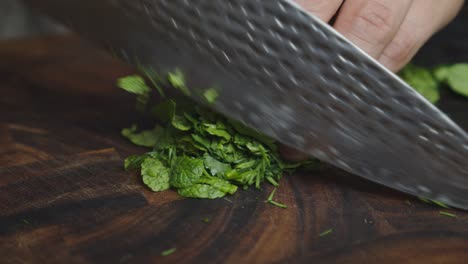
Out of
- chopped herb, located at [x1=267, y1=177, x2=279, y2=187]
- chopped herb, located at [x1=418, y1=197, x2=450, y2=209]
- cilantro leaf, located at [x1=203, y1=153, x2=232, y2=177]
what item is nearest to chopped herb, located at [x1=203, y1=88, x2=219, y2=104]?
cilantro leaf, located at [x1=203, y1=153, x2=232, y2=177]

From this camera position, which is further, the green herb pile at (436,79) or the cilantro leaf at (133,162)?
the green herb pile at (436,79)

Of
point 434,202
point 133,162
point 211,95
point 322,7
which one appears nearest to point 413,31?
point 322,7

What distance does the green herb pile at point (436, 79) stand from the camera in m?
1.84

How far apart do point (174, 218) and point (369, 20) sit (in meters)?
0.62

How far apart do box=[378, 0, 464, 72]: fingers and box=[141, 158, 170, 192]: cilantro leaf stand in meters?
0.60

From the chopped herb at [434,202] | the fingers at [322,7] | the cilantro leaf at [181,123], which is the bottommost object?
the cilantro leaf at [181,123]

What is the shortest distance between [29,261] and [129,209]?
25 cm

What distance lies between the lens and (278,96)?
1.31 meters

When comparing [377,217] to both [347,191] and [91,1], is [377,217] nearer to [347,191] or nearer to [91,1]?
[347,191]

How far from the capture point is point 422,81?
6.19 ft

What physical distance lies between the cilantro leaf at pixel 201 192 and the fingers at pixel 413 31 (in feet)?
1.69

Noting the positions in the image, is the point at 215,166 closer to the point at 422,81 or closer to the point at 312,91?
the point at 312,91

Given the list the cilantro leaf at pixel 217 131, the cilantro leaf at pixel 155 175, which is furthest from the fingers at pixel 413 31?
the cilantro leaf at pixel 155 175

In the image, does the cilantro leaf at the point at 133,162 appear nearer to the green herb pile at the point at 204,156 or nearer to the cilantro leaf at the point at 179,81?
the green herb pile at the point at 204,156
